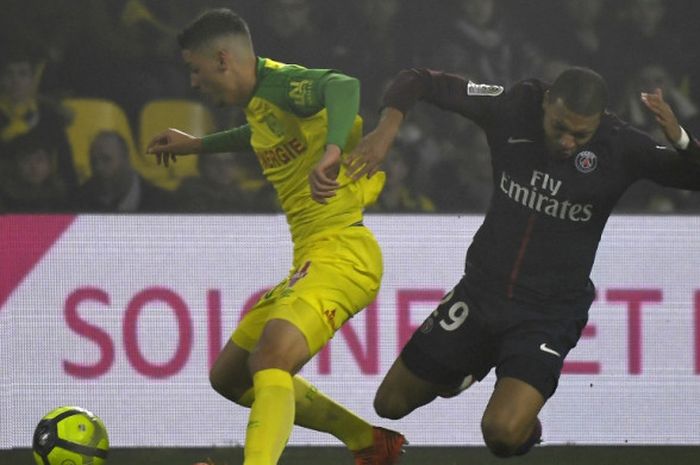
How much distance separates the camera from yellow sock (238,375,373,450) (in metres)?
5.80

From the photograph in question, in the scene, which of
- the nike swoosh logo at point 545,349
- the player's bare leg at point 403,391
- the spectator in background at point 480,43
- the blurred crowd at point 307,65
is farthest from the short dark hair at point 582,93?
the spectator in background at point 480,43

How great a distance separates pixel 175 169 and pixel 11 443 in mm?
1652

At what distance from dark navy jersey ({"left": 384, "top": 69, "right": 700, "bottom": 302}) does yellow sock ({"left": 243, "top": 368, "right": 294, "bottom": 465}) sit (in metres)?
1.04

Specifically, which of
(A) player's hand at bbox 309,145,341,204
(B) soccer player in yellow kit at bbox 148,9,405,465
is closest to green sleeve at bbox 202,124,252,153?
(B) soccer player in yellow kit at bbox 148,9,405,465

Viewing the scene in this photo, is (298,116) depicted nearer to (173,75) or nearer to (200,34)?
(200,34)

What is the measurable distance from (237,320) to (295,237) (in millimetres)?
1733

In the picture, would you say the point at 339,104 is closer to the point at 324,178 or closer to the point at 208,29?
the point at 324,178

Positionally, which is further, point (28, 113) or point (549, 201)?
point (28, 113)

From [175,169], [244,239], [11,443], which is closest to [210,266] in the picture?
[244,239]

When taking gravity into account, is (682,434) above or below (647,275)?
below

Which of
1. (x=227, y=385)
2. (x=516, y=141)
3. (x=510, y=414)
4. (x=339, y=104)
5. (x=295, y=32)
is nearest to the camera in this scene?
(x=339, y=104)

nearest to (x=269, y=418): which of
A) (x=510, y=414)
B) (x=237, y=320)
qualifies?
(x=510, y=414)

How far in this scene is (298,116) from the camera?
17.7 ft

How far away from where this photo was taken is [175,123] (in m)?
7.77
